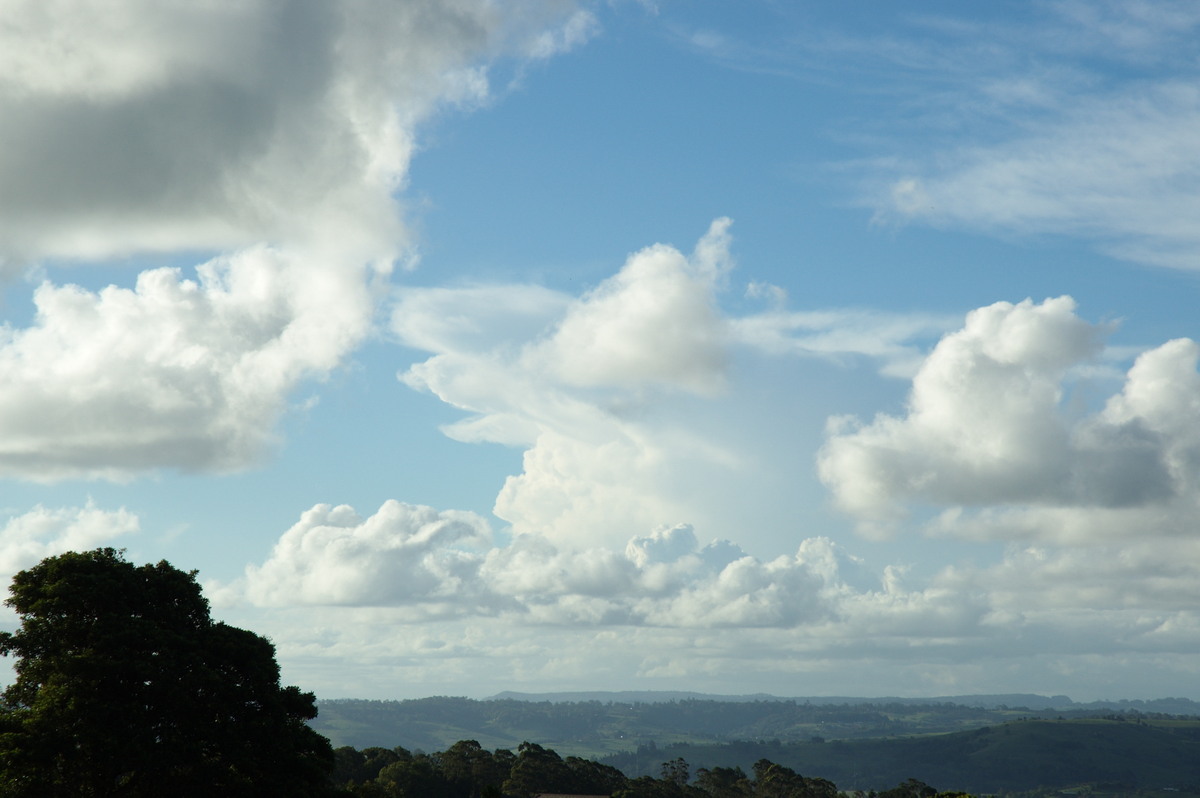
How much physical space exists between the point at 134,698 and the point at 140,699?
37 centimetres

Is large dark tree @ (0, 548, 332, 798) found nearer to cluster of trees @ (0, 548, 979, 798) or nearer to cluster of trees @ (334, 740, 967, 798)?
cluster of trees @ (0, 548, 979, 798)

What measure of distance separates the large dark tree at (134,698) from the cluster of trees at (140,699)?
61 millimetres

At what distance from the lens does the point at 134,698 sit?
191ft

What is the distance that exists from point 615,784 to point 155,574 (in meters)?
138

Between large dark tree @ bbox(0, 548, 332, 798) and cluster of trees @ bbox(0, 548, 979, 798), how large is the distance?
0.06 metres

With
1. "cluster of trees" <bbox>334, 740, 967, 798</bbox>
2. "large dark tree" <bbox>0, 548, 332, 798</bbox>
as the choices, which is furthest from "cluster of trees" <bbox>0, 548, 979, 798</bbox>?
→ "cluster of trees" <bbox>334, 740, 967, 798</bbox>

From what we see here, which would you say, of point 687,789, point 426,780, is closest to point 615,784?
point 687,789

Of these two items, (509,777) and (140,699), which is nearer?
(140,699)

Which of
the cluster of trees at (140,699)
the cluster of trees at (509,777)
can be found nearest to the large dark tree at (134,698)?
the cluster of trees at (140,699)

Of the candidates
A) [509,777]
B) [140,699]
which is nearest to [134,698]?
[140,699]

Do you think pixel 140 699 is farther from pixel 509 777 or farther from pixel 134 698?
pixel 509 777

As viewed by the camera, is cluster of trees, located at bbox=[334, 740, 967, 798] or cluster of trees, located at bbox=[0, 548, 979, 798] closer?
cluster of trees, located at bbox=[0, 548, 979, 798]

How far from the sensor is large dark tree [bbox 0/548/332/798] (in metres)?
55.3

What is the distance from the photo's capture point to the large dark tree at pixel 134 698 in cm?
5534
